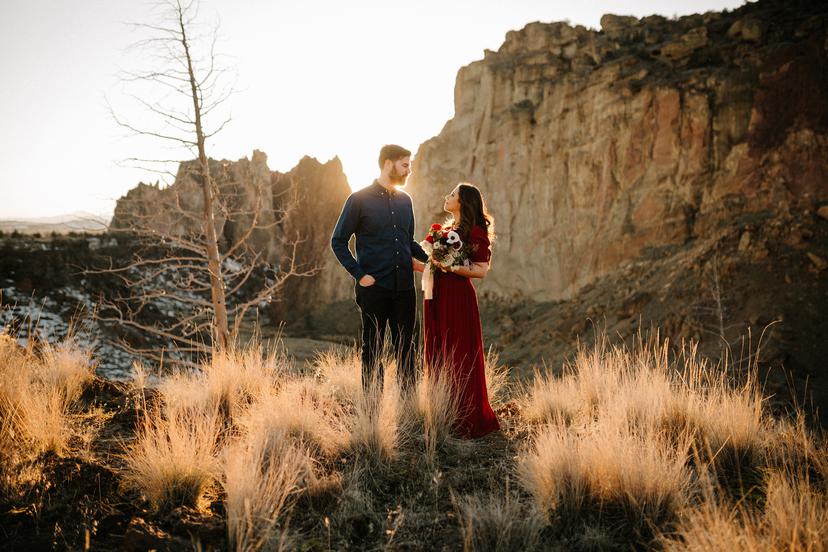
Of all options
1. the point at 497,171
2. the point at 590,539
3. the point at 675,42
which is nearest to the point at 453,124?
the point at 497,171

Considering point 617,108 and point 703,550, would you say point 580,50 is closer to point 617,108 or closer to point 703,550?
point 617,108

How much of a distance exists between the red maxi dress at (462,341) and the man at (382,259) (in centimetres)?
24

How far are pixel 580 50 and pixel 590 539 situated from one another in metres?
23.8

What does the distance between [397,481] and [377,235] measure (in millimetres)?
2007

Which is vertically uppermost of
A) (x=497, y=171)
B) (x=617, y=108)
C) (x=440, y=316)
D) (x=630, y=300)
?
(x=617, y=108)

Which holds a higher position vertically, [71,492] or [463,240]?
[463,240]

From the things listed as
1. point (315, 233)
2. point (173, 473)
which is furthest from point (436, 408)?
point (315, 233)

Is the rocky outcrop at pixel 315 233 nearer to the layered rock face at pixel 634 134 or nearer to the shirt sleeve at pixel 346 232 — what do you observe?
the layered rock face at pixel 634 134

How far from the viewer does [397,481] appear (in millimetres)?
3172

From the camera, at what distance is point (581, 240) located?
787 inches

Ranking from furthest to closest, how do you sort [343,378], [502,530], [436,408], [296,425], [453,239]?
[343,378]
[453,239]
[436,408]
[296,425]
[502,530]

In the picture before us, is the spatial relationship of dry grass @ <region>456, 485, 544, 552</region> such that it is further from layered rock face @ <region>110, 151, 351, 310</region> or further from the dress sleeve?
layered rock face @ <region>110, 151, 351, 310</region>

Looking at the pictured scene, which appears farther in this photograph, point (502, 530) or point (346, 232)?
point (346, 232)

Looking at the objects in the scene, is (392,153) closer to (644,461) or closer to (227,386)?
(227,386)
